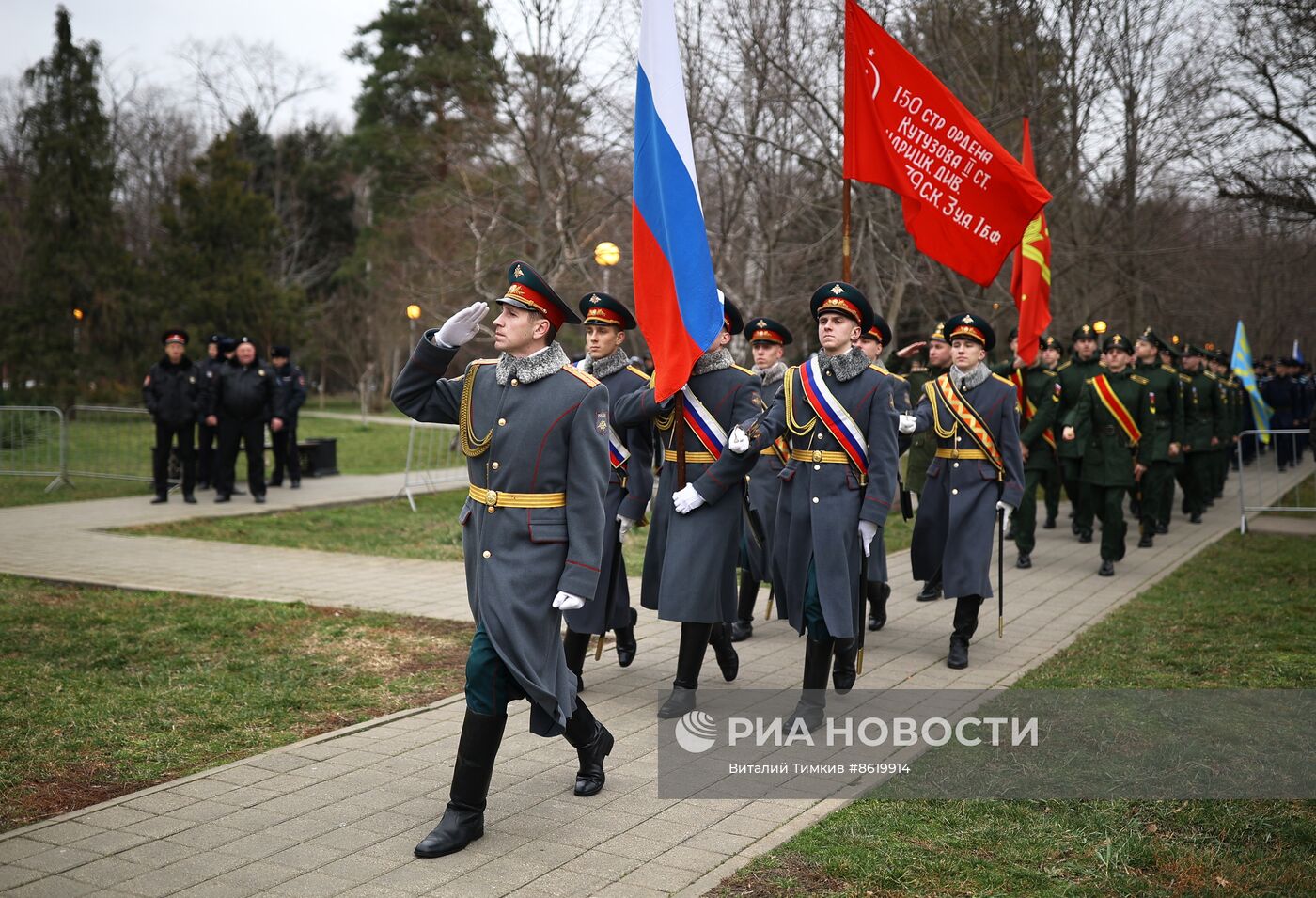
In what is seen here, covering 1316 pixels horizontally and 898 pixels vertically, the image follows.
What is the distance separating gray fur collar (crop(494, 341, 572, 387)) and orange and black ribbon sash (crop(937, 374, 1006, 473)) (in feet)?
14.2

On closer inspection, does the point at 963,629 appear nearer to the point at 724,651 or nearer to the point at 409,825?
the point at 724,651

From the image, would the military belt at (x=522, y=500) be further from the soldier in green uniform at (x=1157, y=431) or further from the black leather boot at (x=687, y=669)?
the soldier in green uniform at (x=1157, y=431)

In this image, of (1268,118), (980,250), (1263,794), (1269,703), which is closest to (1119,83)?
(1268,118)

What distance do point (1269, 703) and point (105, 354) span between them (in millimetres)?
31689

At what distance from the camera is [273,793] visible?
526 cm

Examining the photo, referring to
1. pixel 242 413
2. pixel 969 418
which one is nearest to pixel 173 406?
pixel 242 413

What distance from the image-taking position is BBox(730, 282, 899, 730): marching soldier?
653cm

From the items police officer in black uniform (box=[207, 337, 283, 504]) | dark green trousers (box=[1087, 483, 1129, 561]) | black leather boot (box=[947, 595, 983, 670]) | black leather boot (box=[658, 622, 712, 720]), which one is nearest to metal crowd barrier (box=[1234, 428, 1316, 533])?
dark green trousers (box=[1087, 483, 1129, 561])

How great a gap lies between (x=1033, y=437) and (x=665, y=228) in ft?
25.7

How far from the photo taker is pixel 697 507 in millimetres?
6430

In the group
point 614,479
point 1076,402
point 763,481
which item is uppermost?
point 1076,402

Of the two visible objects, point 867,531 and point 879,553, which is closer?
point 867,531

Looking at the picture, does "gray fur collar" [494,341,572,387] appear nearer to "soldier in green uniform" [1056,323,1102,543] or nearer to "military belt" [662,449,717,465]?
"military belt" [662,449,717,465]

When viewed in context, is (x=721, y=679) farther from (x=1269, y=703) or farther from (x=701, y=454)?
(x=1269, y=703)
